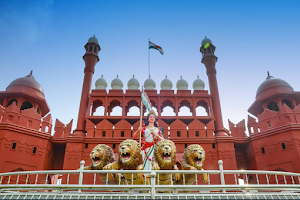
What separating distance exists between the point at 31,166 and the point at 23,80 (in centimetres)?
641

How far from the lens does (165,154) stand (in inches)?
238

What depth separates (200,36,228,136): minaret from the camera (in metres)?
14.8

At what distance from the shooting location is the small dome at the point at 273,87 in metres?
14.9

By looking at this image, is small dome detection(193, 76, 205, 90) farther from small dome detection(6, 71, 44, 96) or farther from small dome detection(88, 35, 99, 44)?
small dome detection(6, 71, 44, 96)

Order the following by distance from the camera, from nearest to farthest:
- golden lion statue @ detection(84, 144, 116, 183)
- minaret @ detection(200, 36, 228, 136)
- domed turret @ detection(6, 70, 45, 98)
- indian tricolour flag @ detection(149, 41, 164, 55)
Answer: golden lion statue @ detection(84, 144, 116, 183) < indian tricolour flag @ detection(149, 41, 164, 55) < minaret @ detection(200, 36, 228, 136) < domed turret @ detection(6, 70, 45, 98)

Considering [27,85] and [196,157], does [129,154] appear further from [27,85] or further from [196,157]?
[27,85]

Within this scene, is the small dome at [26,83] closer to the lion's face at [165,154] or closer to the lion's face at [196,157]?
the lion's face at [165,154]

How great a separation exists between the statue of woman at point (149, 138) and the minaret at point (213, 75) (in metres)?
8.21

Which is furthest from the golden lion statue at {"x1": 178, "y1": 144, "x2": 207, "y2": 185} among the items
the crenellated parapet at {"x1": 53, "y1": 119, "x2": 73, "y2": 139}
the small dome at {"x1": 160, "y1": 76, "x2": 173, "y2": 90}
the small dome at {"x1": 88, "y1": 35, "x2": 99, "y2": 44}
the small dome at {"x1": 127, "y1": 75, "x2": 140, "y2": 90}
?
the small dome at {"x1": 88, "y1": 35, "x2": 99, "y2": 44}

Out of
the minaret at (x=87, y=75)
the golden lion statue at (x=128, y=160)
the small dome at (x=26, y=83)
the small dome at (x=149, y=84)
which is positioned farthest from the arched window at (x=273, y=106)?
the small dome at (x=26, y=83)

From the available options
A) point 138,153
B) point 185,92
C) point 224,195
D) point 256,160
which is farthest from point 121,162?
point 185,92

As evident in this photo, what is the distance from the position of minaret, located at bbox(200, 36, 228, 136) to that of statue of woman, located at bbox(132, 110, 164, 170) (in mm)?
8210

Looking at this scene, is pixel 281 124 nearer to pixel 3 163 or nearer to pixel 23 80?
pixel 3 163

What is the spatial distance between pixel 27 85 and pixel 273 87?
17058mm
